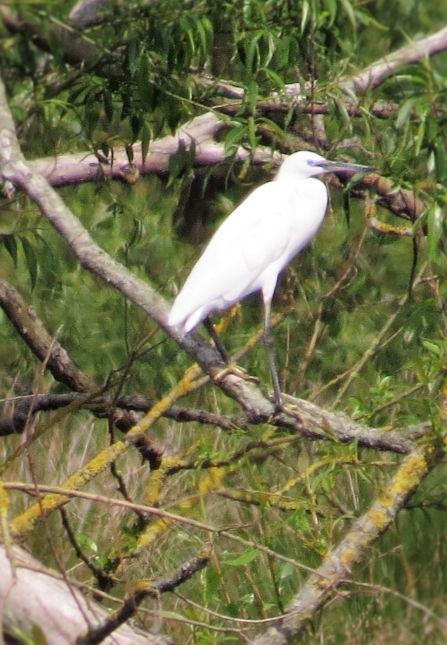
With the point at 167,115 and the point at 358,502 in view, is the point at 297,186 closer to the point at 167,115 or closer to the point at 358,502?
the point at 167,115

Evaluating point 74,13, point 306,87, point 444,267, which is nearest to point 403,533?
point 444,267

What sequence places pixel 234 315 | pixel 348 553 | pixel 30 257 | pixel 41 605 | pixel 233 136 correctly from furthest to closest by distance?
pixel 234 315 < pixel 30 257 < pixel 233 136 < pixel 348 553 < pixel 41 605

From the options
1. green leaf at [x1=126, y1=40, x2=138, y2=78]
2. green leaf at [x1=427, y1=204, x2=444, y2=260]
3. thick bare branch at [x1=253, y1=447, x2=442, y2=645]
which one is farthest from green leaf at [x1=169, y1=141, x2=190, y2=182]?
thick bare branch at [x1=253, y1=447, x2=442, y2=645]

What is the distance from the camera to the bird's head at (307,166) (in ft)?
5.16

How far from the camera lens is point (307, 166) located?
160 cm

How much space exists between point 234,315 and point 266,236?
20cm

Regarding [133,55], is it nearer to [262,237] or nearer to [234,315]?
[262,237]

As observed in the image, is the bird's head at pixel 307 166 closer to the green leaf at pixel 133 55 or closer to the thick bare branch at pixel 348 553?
the green leaf at pixel 133 55

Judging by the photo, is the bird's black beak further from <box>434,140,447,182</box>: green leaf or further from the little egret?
<box>434,140,447,182</box>: green leaf

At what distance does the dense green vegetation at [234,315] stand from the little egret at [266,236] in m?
0.06

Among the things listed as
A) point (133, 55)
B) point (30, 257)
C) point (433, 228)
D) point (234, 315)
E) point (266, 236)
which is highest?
point (133, 55)

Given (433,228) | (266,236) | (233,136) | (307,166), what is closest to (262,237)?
(266,236)

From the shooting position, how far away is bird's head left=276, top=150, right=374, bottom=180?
61.9 inches

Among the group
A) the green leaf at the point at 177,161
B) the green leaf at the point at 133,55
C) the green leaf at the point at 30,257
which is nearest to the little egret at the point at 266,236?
the green leaf at the point at 177,161
